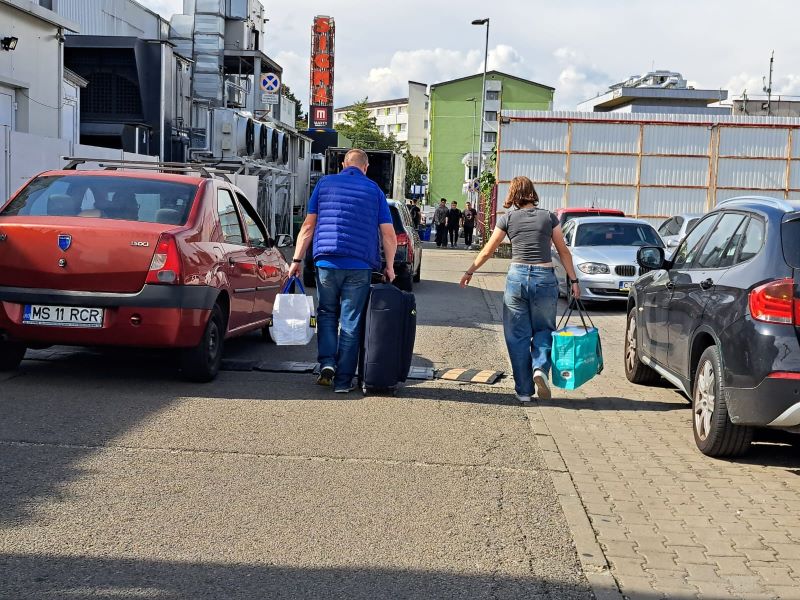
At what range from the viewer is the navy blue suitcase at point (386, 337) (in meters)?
8.35

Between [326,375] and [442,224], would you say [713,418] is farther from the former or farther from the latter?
[442,224]

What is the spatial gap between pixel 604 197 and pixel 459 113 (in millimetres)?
71505

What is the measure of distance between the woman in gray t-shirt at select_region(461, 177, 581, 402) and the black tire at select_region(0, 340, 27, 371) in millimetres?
3669

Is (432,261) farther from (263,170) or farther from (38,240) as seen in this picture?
(38,240)

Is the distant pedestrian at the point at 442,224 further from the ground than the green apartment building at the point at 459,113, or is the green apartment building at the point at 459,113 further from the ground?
the green apartment building at the point at 459,113

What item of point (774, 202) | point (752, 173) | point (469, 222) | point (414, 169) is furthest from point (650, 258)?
point (414, 169)

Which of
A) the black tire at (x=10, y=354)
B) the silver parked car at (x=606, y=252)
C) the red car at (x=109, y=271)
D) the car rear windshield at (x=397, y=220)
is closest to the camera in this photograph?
the red car at (x=109, y=271)

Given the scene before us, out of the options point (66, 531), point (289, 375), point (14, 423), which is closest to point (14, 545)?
point (66, 531)

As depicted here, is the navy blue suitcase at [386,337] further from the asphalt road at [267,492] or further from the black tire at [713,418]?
the black tire at [713,418]

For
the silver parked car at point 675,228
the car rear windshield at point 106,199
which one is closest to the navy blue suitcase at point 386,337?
the car rear windshield at point 106,199

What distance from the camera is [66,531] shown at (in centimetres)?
470

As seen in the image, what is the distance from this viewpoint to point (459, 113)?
10269cm

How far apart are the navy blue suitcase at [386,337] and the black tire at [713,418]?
2363 mm

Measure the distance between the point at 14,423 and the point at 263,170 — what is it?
23.0m
